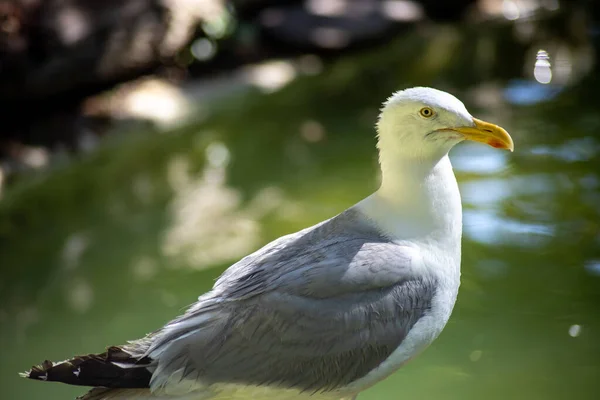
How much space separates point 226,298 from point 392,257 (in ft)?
→ 1.81

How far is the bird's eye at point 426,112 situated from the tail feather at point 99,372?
3.92ft

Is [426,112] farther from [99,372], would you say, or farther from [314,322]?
[99,372]

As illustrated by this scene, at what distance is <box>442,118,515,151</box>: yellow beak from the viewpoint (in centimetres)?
283

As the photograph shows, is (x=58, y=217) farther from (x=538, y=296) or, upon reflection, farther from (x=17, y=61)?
(x=538, y=296)

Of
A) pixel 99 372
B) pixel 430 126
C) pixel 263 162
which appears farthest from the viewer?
pixel 263 162

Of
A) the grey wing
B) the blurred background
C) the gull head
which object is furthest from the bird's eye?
the blurred background

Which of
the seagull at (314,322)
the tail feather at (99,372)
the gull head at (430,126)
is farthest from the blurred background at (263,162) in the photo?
the gull head at (430,126)

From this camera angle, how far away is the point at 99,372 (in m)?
2.58

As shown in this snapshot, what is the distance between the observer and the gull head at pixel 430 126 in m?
2.82

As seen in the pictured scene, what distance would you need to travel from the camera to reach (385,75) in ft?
24.5

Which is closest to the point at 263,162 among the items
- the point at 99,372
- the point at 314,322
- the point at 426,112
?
the point at 426,112

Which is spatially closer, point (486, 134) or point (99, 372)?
point (99, 372)

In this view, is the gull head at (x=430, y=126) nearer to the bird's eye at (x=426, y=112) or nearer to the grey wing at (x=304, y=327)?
the bird's eye at (x=426, y=112)

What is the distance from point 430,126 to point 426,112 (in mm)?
49
